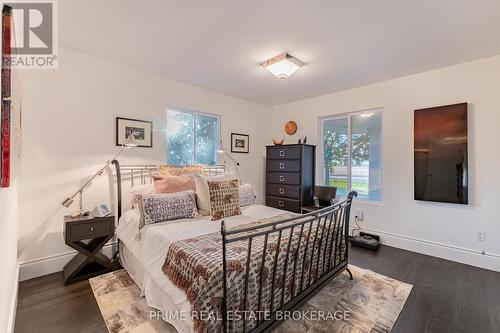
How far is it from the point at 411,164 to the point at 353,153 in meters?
0.90

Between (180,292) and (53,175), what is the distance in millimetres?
2151

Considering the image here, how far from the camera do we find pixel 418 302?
206cm

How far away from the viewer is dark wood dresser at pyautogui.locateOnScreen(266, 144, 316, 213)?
3.96 metres

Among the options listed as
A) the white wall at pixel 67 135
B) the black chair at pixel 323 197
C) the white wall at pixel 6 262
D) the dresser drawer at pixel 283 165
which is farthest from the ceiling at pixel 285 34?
the black chair at pixel 323 197

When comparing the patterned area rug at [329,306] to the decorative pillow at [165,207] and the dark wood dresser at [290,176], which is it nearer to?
the decorative pillow at [165,207]

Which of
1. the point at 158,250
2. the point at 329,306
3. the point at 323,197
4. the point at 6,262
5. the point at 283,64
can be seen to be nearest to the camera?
the point at 6,262

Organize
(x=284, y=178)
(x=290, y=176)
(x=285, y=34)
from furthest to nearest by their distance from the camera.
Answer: (x=284, y=178) < (x=290, y=176) < (x=285, y=34)

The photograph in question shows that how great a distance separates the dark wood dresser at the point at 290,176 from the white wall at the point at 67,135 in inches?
81.9

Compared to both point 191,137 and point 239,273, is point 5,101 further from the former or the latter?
point 191,137

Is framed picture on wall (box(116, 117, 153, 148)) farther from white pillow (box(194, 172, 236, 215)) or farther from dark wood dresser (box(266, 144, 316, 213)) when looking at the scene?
dark wood dresser (box(266, 144, 316, 213))

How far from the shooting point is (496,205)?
2.72m

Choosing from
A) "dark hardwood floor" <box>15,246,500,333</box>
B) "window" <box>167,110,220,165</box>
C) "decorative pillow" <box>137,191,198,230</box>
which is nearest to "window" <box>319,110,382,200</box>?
"dark hardwood floor" <box>15,246,500,333</box>

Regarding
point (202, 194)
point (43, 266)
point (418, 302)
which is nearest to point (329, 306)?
point (418, 302)

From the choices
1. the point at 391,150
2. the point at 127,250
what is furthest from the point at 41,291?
the point at 391,150
